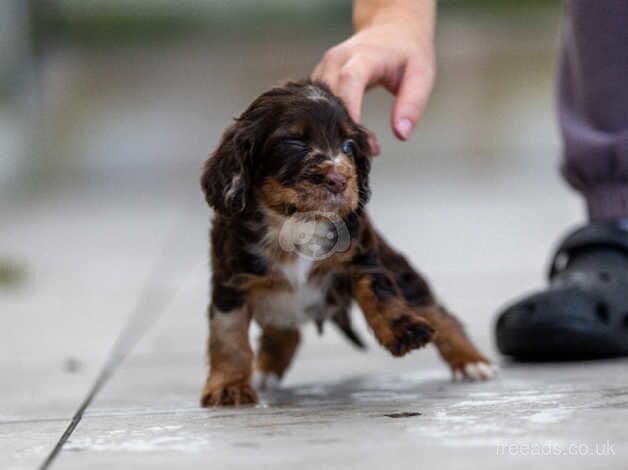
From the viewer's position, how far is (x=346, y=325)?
11.7 ft

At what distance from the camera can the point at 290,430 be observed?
7.78ft

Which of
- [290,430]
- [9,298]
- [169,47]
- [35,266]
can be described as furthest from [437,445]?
[169,47]

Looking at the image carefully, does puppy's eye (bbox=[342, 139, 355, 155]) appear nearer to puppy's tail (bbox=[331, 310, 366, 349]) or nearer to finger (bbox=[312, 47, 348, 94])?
finger (bbox=[312, 47, 348, 94])

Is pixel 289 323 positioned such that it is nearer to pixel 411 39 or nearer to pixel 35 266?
pixel 411 39

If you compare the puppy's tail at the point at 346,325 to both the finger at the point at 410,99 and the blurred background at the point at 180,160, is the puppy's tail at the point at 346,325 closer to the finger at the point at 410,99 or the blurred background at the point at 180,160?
the blurred background at the point at 180,160

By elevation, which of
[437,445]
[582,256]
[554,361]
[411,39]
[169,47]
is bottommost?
[437,445]

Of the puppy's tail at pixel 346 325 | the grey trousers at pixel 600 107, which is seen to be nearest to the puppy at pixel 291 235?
the puppy's tail at pixel 346 325

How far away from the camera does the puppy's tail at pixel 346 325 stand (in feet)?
11.1

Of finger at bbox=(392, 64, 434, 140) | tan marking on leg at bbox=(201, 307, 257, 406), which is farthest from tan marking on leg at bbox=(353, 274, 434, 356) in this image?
finger at bbox=(392, 64, 434, 140)

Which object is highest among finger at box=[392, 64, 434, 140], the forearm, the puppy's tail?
the forearm

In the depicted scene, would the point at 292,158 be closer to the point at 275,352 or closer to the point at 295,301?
the point at 295,301

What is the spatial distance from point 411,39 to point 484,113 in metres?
10.6

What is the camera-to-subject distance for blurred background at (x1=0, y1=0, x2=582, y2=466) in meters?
4.97

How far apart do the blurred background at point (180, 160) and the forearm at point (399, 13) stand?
3.33 feet
